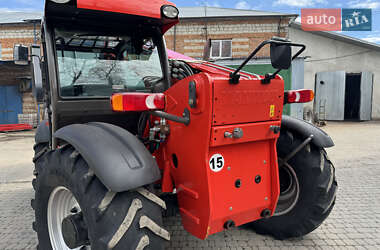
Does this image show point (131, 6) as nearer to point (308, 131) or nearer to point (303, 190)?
point (308, 131)

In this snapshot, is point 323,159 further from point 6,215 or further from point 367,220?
point 6,215

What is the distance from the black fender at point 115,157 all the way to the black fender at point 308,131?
146cm

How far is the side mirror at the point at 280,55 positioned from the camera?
5.46 ft

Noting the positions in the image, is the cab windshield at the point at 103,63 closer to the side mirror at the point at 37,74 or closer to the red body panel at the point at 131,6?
the red body panel at the point at 131,6

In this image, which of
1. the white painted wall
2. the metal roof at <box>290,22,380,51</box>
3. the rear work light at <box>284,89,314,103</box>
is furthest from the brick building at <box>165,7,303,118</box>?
the rear work light at <box>284,89,314,103</box>

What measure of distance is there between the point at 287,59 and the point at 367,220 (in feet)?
8.76

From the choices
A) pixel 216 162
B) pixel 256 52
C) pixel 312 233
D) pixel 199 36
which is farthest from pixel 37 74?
pixel 199 36

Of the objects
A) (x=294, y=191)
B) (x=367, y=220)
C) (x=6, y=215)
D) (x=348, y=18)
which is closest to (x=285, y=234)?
(x=294, y=191)

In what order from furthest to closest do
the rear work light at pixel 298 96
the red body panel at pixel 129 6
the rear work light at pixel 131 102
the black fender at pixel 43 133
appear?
the black fender at pixel 43 133, the rear work light at pixel 298 96, the red body panel at pixel 129 6, the rear work light at pixel 131 102

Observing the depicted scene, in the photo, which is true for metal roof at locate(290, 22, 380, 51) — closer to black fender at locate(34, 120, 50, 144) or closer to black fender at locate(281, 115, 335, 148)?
black fender at locate(281, 115, 335, 148)

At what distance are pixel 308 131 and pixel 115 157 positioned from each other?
178 centimetres

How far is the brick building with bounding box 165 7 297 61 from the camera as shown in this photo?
589 inches

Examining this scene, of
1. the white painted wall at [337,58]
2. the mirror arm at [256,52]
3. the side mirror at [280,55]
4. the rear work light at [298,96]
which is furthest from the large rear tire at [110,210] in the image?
the white painted wall at [337,58]

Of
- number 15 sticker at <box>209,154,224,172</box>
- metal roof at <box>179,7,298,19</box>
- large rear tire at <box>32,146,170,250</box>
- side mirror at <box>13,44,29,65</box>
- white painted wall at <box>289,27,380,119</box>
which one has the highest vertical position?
metal roof at <box>179,7,298,19</box>
